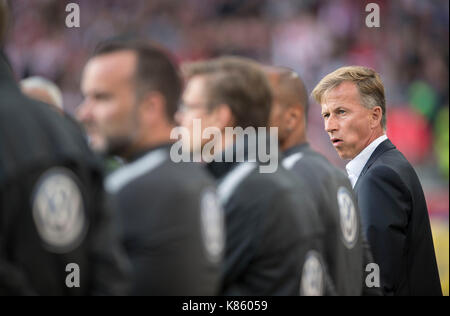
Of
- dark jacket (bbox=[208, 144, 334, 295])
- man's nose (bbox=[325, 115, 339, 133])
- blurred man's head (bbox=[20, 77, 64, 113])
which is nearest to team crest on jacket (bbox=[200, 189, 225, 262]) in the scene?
dark jacket (bbox=[208, 144, 334, 295])

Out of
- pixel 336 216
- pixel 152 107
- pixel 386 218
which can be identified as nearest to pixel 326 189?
pixel 336 216

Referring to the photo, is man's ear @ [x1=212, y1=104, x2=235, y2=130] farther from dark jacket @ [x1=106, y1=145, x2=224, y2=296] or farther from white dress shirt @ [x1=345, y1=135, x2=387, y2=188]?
white dress shirt @ [x1=345, y1=135, x2=387, y2=188]

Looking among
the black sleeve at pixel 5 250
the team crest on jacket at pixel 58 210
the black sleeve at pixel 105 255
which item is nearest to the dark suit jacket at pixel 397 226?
the black sleeve at pixel 105 255

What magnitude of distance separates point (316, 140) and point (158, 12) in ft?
14.0

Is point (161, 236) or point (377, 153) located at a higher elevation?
point (377, 153)

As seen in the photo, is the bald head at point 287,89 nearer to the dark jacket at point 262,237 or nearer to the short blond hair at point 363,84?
the short blond hair at point 363,84

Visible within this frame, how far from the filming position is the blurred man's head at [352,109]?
3.33 metres

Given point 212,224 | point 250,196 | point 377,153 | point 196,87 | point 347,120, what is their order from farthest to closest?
1. point 347,120
2. point 377,153
3. point 196,87
4. point 250,196
5. point 212,224

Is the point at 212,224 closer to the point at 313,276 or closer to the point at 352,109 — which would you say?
the point at 313,276

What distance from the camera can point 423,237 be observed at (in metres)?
3.08

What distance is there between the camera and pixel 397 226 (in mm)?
Answer: 2957

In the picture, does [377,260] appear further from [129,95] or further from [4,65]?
[4,65]

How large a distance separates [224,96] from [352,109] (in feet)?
3.30
